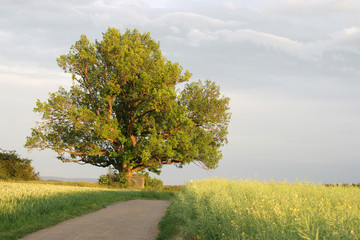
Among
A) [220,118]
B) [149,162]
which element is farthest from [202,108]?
[149,162]

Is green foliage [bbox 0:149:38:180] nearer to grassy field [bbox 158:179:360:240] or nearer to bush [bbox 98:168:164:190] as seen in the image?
bush [bbox 98:168:164:190]

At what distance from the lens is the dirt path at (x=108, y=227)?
10.5 meters

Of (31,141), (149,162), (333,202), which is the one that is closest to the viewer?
(333,202)

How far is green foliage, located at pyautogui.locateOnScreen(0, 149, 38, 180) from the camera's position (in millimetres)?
33578

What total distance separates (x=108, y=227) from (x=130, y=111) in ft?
73.8

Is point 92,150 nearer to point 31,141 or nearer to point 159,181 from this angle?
point 31,141

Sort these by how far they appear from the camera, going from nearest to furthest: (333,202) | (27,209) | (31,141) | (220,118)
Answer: (333,202), (27,209), (31,141), (220,118)

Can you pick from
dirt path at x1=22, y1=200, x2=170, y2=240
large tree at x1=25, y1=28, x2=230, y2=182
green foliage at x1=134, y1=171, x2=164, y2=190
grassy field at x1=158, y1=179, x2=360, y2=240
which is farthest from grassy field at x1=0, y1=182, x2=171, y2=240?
green foliage at x1=134, y1=171, x2=164, y2=190

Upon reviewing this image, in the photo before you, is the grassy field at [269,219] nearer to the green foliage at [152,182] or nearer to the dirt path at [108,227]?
the dirt path at [108,227]

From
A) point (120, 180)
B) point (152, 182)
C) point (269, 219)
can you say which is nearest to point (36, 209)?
point (269, 219)

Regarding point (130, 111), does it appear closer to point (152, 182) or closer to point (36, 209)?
point (152, 182)

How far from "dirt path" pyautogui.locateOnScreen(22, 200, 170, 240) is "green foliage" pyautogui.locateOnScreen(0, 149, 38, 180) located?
71.9 feet

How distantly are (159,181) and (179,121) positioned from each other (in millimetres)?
9432

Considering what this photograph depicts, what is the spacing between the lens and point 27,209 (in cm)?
1306
